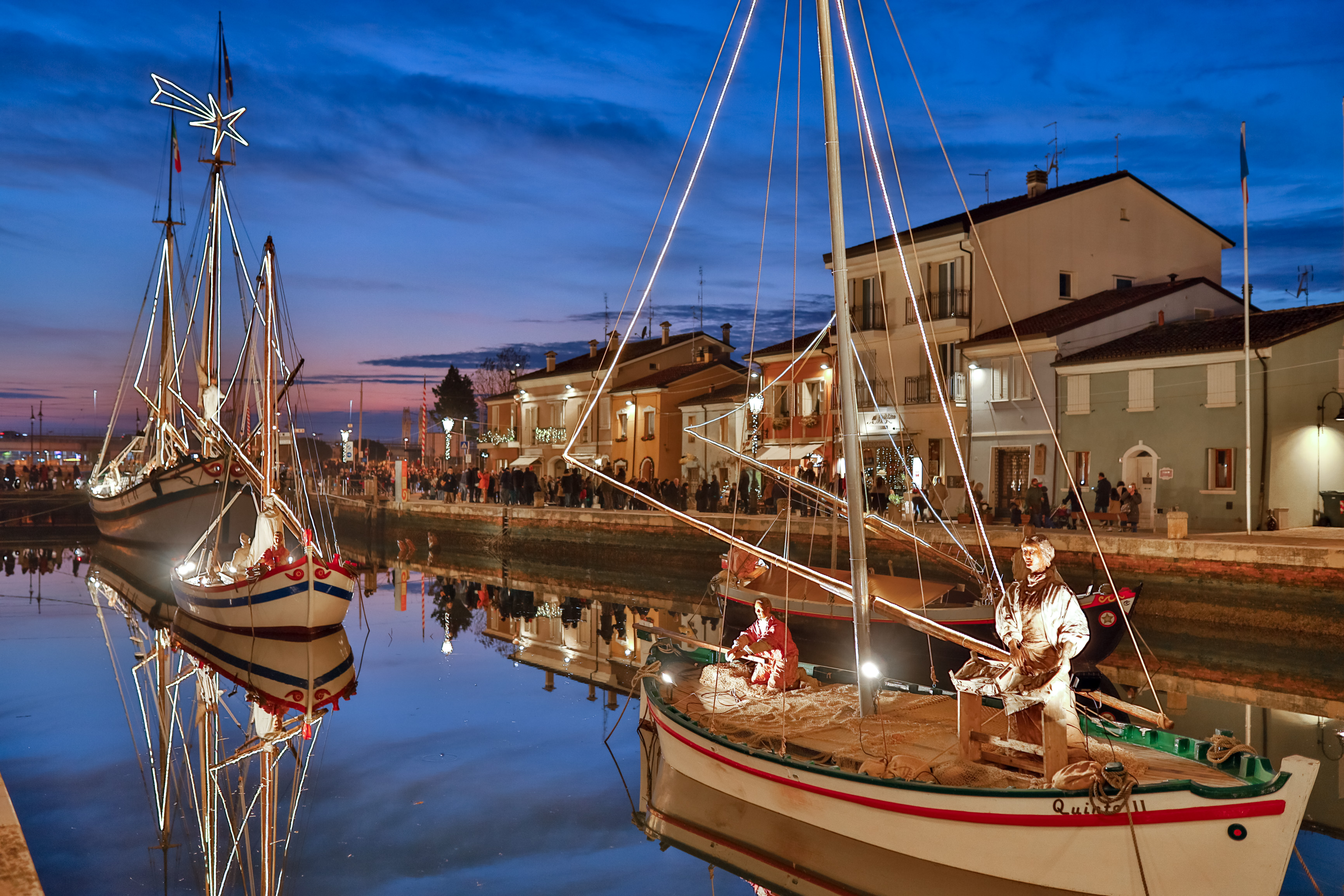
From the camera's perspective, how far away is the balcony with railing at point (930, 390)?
1439 inches

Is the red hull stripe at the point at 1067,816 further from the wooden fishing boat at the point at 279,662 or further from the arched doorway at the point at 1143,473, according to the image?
the arched doorway at the point at 1143,473

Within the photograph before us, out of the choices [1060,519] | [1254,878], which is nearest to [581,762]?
[1254,878]

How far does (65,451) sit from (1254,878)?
152 m

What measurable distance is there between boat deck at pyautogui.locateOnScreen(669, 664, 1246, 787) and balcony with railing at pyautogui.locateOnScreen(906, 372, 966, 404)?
25059 millimetres

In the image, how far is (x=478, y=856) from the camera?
10797 mm

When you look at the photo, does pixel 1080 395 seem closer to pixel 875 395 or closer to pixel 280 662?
pixel 875 395

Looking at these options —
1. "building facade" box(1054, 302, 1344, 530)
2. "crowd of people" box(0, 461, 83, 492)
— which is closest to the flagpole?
"building facade" box(1054, 302, 1344, 530)

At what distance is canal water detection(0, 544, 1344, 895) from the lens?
34.0 feet

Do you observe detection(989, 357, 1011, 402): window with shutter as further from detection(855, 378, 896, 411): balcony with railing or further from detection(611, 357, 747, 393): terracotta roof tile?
detection(611, 357, 747, 393): terracotta roof tile

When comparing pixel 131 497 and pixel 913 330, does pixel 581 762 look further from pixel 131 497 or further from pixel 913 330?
pixel 131 497

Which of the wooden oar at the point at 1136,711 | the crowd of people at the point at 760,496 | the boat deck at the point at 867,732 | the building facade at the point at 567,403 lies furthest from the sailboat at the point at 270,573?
the building facade at the point at 567,403

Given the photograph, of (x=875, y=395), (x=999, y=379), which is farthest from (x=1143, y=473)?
(x=875, y=395)

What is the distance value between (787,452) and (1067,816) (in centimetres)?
3446

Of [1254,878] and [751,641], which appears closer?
[1254,878]
